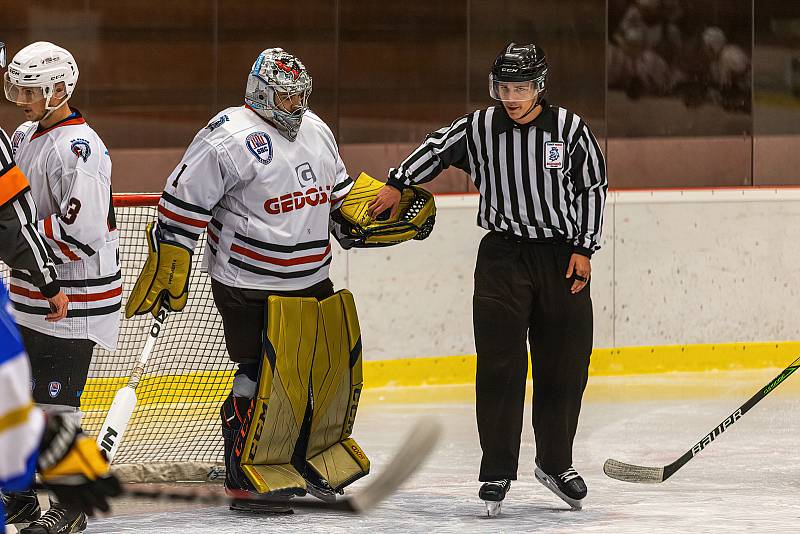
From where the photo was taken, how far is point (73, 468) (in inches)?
71.5

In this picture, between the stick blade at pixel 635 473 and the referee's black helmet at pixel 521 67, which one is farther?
the stick blade at pixel 635 473

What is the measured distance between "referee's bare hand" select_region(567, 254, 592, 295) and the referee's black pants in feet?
0.06

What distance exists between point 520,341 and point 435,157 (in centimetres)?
51

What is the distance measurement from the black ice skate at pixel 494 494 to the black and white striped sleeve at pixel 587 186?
595mm

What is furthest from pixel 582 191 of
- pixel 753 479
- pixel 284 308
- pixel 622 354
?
pixel 622 354

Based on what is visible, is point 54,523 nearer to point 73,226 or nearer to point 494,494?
point 73,226

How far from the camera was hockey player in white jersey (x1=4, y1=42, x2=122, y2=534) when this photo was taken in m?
3.43

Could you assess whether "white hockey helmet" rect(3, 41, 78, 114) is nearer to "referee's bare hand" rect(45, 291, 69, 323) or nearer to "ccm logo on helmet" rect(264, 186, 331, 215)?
"referee's bare hand" rect(45, 291, 69, 323)

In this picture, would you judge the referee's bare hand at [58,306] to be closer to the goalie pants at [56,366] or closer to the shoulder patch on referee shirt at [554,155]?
the goalie pants at [56,366]

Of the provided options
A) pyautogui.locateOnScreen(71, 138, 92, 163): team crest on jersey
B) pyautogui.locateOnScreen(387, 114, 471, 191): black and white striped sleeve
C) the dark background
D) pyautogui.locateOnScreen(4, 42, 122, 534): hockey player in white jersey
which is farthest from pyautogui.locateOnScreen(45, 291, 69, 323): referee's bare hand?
the dark background

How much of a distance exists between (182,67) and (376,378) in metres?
1.62

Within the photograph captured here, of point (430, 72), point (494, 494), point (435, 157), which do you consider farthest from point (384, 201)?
point (430, 72)

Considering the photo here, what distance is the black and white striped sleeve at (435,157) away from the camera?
13.2 ft

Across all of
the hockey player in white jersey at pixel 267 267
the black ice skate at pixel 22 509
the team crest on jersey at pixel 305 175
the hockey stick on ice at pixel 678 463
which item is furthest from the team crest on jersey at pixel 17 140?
the hockey stick on ice at pixel 678 463
